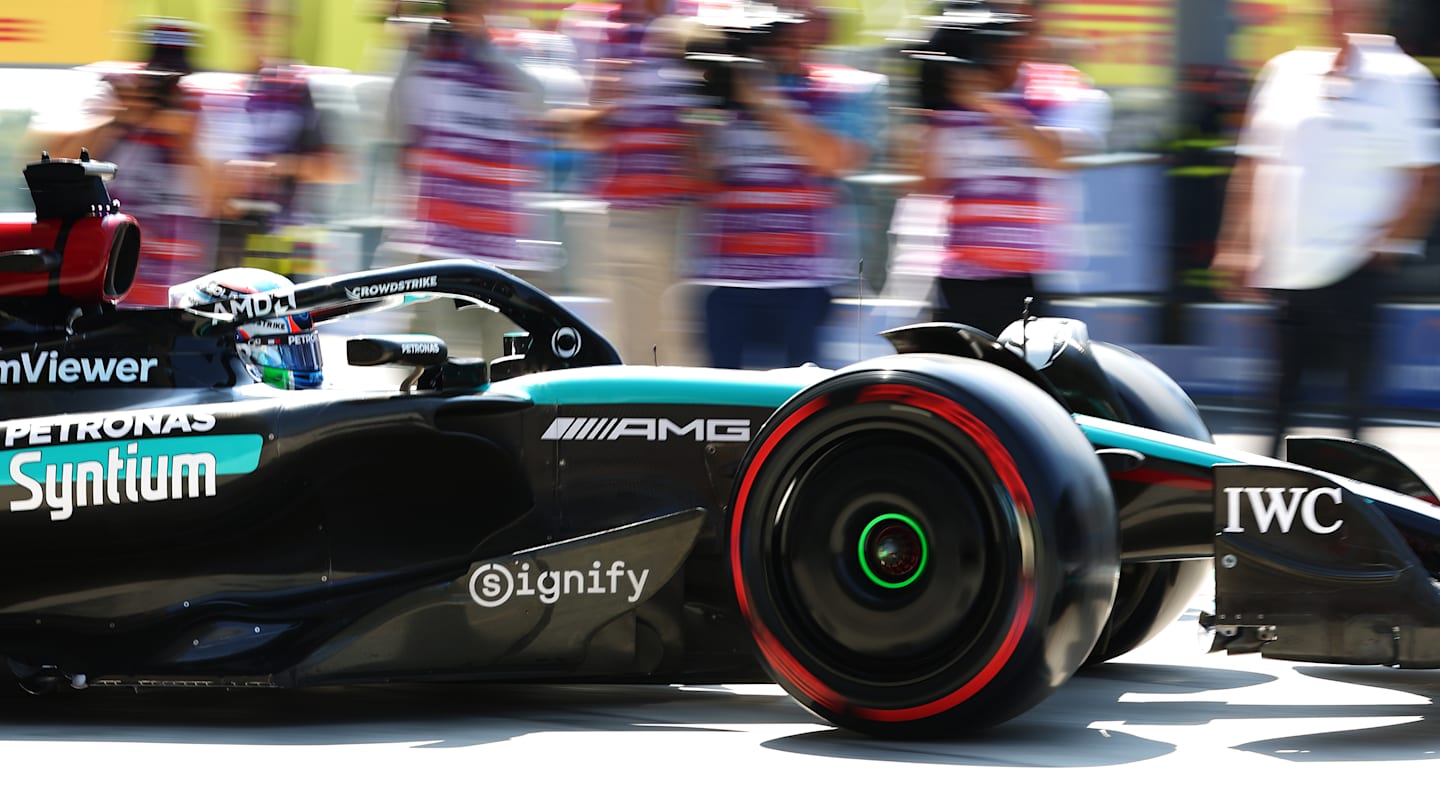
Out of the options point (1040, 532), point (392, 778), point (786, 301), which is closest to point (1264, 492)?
point (1040, 532)

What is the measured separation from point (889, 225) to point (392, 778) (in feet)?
14.4

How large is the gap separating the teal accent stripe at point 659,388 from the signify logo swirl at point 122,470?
62cm

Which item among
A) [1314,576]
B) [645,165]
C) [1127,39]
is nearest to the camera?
[1314,576]

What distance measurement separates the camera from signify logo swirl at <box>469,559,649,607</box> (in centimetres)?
445

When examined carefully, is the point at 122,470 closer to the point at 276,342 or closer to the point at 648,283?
the point at 276,342

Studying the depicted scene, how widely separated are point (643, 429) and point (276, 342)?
4.39ft

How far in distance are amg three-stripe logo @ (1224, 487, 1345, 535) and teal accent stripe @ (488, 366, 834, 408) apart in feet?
3.13

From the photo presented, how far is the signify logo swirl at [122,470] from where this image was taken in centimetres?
468

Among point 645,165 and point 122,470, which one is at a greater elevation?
point 645,165

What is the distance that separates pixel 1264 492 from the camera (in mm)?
4098

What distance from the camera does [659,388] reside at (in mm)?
4613

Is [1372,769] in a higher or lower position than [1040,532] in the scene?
lower

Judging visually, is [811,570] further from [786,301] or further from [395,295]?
[786,301]

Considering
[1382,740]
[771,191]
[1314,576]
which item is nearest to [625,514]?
[1314,576]
